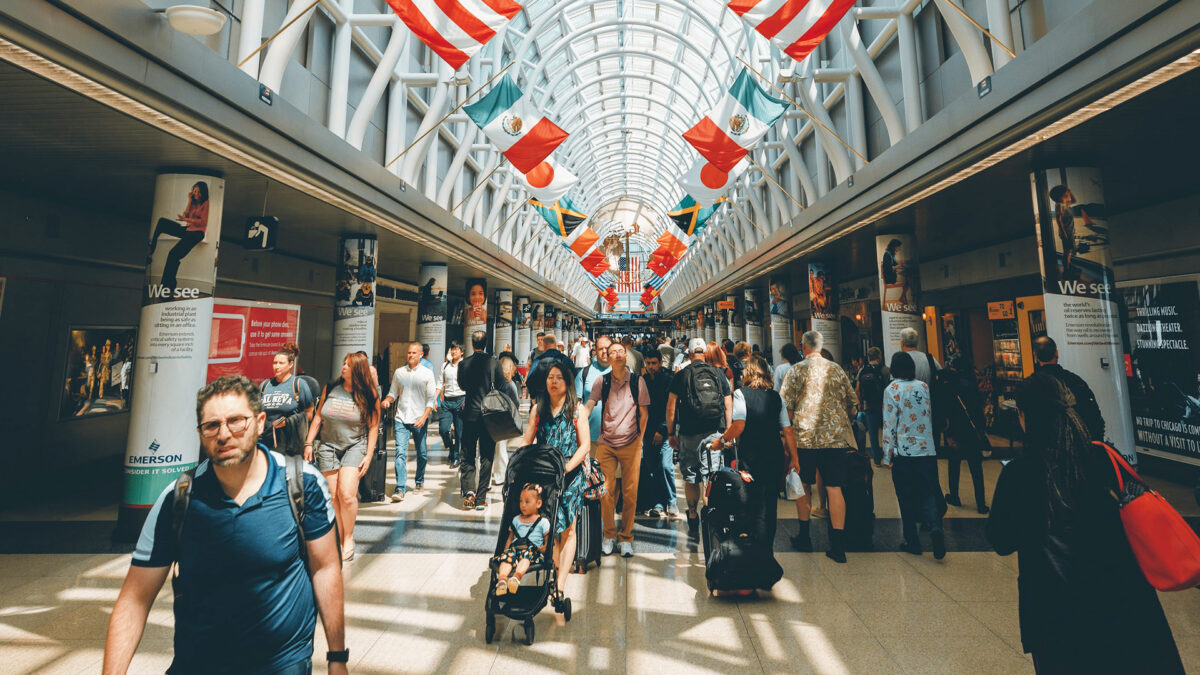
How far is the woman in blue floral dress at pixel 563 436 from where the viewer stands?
3.36 meters

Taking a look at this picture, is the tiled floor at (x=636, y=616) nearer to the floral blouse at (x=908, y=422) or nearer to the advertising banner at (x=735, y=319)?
the floral blouse at (x=908, y=422)

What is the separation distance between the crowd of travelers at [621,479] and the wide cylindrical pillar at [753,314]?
45.2ft

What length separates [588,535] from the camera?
3939mm

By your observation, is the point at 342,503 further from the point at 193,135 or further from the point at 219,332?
the point at 219,332

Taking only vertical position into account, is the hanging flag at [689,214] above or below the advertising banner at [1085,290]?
above

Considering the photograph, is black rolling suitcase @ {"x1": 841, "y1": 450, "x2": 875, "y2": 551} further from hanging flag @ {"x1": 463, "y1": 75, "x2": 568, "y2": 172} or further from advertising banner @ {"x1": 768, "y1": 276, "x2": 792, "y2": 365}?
advertising banner @ {"x1": 768, "y1": 276, "x2": 792, "y2": 365}

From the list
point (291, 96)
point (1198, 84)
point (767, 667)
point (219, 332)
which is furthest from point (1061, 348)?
Answer: point (219, 332)

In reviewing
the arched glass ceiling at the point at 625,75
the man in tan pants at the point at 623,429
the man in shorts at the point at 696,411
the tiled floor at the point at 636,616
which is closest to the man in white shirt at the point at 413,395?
the tiled floor at the point at 636,616

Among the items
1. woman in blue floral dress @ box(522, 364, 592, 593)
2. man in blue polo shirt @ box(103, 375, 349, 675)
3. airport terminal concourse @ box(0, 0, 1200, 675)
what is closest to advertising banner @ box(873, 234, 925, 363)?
airport terminal concourse @ box(0, 0, 1200, 675)

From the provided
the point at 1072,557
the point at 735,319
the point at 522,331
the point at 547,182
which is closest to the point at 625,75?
the point at 547,182

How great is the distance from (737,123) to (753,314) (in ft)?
46.1

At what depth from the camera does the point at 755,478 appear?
12.4 ft

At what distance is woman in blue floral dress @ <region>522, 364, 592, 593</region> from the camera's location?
11.0 feet

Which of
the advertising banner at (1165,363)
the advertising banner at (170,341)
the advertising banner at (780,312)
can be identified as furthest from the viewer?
the advertising banner at (780,312)
